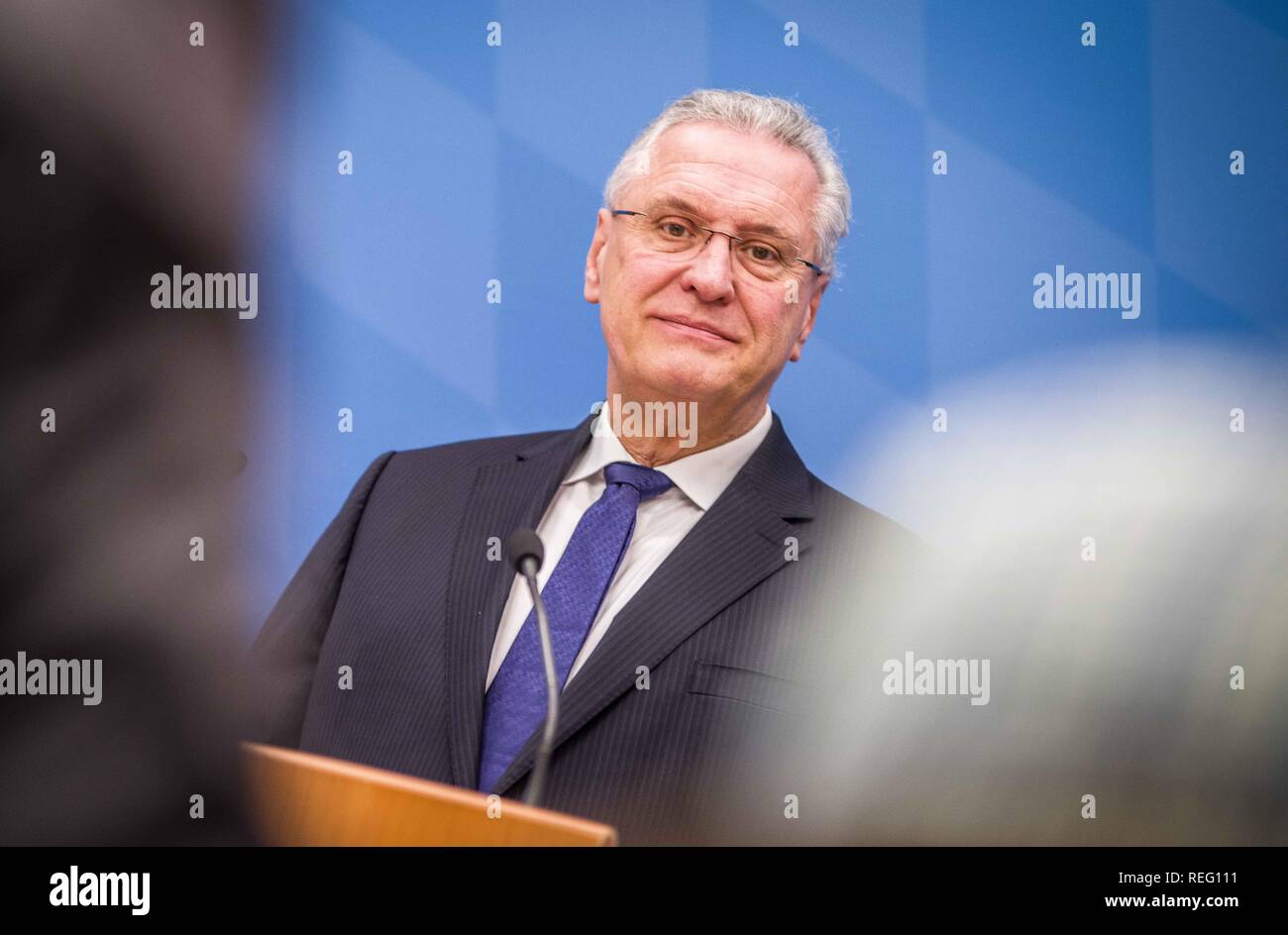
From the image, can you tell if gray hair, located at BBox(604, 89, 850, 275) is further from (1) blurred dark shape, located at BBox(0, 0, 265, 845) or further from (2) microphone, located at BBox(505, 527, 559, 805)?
(1) blurred dark shape, located at BBox(0, 0, 265, 845)

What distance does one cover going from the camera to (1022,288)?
1.97 m

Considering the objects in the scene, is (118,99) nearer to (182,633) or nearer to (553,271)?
(182,633)

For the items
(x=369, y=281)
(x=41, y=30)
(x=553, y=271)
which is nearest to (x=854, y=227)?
(x=553, y=271)

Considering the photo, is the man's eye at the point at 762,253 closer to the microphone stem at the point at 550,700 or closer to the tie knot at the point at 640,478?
the tie knot at the point at 640,478

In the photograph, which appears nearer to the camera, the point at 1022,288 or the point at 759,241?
the point at 1022,288

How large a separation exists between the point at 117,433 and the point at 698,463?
1348 mm

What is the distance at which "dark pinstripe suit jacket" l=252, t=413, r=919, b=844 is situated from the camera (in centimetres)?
182

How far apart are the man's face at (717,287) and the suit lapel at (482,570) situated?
0.23m

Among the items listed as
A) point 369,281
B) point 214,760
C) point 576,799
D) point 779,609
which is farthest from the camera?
point 369,281

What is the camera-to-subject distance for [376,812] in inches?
58.1

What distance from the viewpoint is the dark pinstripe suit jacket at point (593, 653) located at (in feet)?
5.96

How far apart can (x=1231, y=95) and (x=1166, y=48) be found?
14 centimetres

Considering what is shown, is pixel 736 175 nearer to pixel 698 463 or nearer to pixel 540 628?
pixel 698 463

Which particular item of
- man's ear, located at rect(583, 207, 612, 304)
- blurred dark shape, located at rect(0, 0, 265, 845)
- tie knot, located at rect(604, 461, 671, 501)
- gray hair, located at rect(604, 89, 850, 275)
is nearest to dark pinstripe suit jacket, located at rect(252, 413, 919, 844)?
tie knot, located at rect(604, 461, 671, 501)
